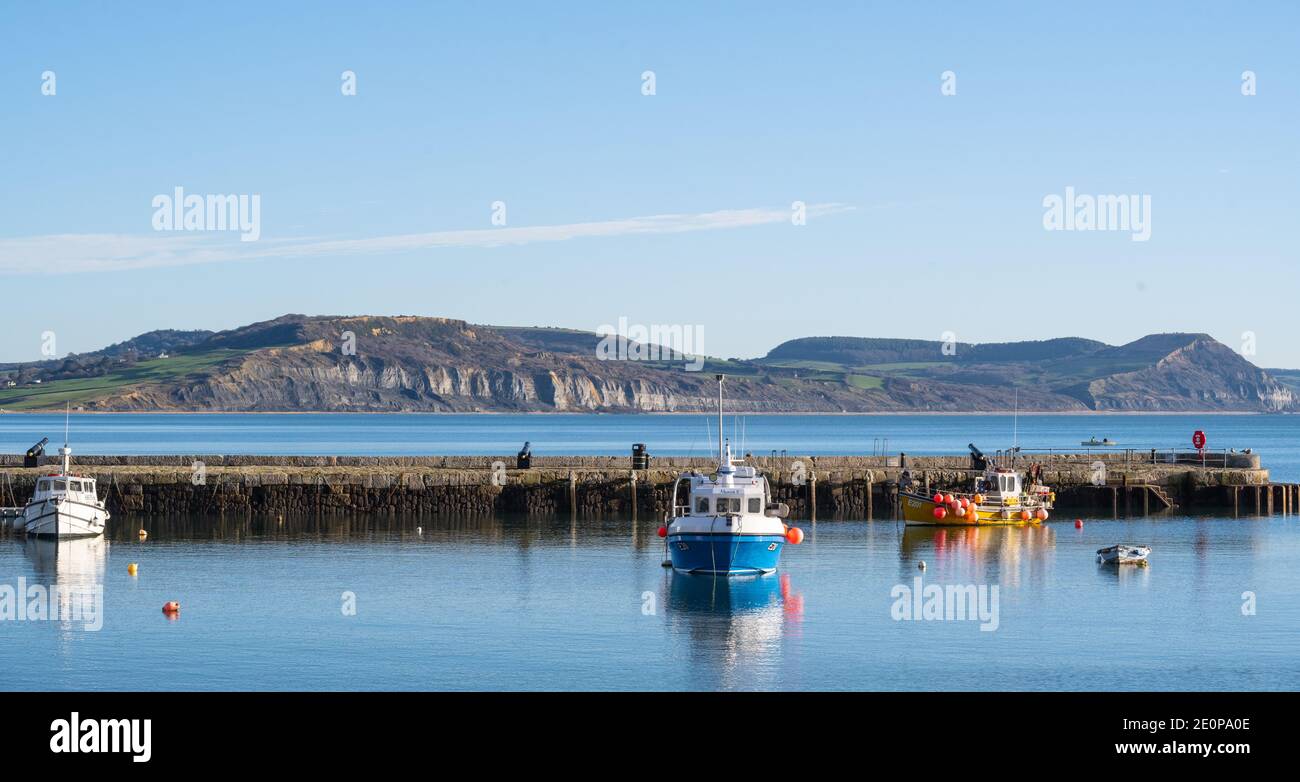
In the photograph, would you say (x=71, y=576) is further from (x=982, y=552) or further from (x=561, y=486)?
(x=982, y=552)

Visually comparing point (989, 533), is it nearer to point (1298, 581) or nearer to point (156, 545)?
point (1298, 581)

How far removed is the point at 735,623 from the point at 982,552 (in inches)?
801

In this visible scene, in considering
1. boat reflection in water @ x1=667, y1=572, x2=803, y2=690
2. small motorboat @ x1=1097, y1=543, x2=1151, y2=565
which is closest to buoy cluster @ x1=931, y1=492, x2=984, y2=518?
small motorboat @ x1=1097, y1=543, x2=1151, y2=565

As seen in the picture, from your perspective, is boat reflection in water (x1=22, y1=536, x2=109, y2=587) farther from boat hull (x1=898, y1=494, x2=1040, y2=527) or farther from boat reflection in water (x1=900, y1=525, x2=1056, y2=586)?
boat hull (x1=898, y1=494, x2=1040, y2=527)

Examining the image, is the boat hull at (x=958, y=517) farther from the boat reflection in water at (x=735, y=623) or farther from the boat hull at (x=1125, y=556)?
the boat reflection in water at (x=735, y=623)

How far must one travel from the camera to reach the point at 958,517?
64.6 metres

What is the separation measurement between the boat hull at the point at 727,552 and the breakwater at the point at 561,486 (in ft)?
67.3

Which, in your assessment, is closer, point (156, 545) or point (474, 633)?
point (474, 633)

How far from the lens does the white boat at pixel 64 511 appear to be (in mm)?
56219

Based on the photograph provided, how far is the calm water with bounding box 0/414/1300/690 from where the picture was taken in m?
A: 31.8

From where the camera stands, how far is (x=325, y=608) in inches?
1590

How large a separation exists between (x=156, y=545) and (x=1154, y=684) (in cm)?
3738

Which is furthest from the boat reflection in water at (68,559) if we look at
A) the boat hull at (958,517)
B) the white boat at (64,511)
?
the boat hull at (958,517)
